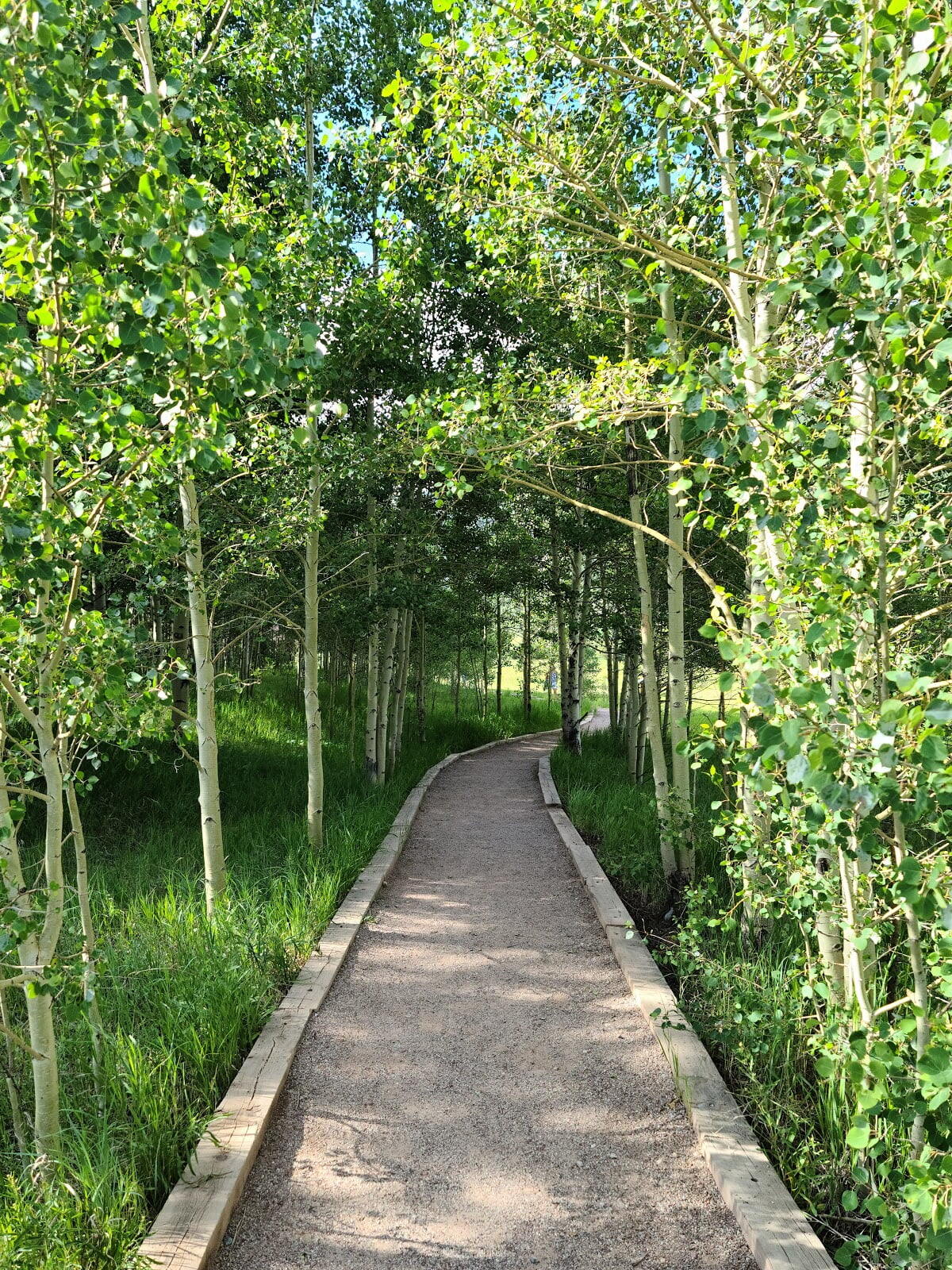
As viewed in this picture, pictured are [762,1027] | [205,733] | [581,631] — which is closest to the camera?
[762,1027]

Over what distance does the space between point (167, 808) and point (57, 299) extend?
8.02m

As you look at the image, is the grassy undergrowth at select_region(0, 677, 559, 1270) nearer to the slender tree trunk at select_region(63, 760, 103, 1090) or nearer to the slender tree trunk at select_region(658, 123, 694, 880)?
the slender tree trunk at select_region(63, 760, 103, 1090)

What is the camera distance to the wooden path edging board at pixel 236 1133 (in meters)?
2.50

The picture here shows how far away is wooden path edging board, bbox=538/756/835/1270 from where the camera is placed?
2.52 metres

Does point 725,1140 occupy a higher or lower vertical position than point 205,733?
lower

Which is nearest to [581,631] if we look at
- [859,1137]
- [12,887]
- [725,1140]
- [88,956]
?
[725,1140]

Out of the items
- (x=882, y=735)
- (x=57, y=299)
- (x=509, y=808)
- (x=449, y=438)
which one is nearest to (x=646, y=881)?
(x=509, y=808)

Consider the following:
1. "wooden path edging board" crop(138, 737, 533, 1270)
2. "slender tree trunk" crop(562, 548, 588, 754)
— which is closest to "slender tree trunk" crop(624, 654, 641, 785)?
"slender tree trunk" crop(562, 548, 588, 754)

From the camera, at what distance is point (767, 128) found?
2232 mm

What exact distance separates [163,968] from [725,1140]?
2784 millimetres

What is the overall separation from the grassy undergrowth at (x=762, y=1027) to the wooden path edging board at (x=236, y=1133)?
204 centimetres

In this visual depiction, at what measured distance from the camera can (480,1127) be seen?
11.0ft

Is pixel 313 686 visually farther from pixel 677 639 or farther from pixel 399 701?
pixel 399 701

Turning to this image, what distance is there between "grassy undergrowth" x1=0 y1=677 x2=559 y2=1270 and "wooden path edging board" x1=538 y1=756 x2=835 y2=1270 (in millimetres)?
2017
